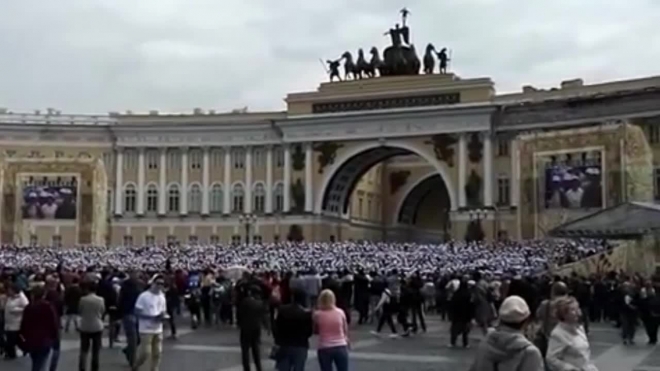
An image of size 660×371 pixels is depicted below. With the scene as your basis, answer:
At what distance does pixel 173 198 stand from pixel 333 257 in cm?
3428

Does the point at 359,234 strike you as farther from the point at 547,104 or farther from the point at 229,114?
the point at 547,104

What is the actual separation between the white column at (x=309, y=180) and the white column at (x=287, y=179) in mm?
1365

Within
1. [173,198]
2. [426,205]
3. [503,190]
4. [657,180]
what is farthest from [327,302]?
[426,205]

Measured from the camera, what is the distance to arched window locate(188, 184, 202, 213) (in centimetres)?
7650

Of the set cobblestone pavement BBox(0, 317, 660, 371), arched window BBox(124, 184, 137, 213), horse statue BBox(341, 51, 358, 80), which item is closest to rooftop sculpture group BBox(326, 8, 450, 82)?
horse statue BBox(341, 51, 358, 80)

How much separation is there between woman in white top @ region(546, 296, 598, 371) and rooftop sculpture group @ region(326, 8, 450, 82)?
2601 inches

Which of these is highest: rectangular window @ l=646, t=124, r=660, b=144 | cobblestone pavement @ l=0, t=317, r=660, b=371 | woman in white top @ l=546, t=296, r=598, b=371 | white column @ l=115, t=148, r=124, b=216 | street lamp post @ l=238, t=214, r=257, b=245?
A: rectangular window @ l=646, t=124, r=660, b=144

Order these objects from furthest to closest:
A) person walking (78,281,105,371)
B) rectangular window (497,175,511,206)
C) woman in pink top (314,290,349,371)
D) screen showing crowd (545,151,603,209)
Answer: rectangular window (497,175,511,206)
screen showing crowd (545,151,603,209)
person walking (78,281,105,371)
woman in pink top (314,290,349,371)

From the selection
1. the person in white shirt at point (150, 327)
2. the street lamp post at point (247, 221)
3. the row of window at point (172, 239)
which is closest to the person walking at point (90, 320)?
the person in white shirt at point (150, 327)

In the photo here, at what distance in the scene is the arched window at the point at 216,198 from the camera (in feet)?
250

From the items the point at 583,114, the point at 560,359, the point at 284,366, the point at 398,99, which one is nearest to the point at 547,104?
the point at 583,114

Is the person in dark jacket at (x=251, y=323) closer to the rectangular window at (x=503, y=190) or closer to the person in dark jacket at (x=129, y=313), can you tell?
the person in dark jacket at (x=129, y=313)

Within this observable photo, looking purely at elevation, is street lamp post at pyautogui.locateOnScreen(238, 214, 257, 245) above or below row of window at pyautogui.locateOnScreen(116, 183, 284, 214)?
below

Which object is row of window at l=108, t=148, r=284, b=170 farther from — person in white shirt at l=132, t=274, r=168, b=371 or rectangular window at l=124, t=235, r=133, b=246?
person in white shirt at l=132, t=274, r=168, b=371
